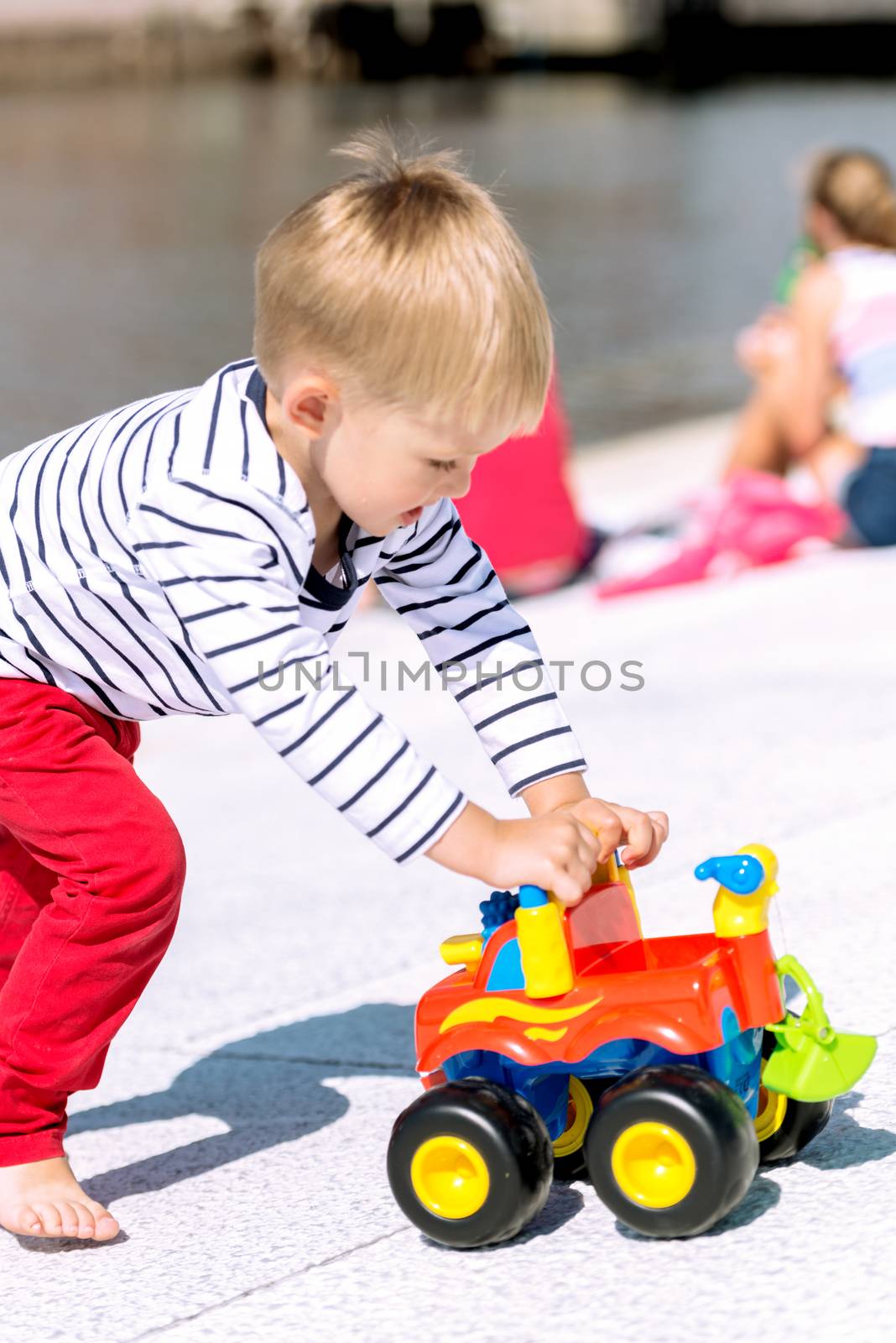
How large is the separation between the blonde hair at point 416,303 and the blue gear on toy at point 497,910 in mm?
537

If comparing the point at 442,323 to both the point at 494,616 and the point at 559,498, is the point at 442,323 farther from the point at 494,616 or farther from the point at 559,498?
the point at 559,498

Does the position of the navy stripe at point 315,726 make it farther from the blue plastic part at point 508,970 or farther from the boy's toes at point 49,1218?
the boy's toes at point 49,1218

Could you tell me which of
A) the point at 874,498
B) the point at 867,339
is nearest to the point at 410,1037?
the point at 874,498

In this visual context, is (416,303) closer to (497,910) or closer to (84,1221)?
(497,910)

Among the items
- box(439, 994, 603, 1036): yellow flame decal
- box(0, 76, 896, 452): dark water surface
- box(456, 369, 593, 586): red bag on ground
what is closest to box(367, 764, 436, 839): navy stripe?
box(439, 994, 603, 1036): yellow flame decal

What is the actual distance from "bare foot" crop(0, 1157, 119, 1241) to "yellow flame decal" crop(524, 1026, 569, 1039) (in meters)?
0.57

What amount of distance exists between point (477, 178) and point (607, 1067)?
326cm

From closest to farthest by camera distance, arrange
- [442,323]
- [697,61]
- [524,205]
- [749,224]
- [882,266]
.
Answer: [442,323] → [882,266] → [749,224] → [524,205] → [697,61]

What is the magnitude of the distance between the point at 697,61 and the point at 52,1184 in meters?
60.8

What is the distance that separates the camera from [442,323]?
75.2 inches

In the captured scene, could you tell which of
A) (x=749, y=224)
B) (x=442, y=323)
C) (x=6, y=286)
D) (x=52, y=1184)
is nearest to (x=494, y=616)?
(x=442, y=323)

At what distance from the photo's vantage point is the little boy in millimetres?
1933

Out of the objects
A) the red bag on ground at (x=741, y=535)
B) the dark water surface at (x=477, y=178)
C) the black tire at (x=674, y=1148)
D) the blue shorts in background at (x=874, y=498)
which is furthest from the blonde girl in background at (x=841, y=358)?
the black tire at (x=674, y=1148)

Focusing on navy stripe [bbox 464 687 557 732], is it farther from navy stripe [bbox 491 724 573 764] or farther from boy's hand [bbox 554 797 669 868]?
boy's hand [bbox 554 797 669 868]
